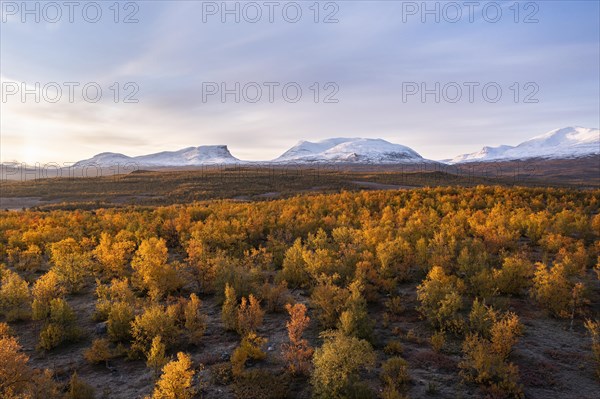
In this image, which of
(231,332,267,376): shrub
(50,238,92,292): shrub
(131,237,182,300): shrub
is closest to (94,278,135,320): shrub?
(131,237,182,300): shrub

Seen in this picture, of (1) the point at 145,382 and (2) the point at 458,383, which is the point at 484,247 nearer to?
(2) the point at 458,383

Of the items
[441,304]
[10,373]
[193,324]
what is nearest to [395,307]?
[441,304]

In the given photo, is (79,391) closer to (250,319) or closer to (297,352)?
(250,319)

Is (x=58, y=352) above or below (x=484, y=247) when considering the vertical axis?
below

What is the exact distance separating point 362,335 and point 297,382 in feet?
5.52

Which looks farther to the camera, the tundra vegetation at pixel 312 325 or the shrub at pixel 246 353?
the shrub at pixel 246 353

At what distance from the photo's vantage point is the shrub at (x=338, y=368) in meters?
5.25

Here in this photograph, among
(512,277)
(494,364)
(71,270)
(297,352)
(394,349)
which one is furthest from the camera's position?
(71,270)

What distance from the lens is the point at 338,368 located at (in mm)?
5430

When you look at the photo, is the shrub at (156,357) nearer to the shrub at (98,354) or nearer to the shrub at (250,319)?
the shrub at (98,354)

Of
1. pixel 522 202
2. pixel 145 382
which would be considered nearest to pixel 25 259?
pixel 145 382

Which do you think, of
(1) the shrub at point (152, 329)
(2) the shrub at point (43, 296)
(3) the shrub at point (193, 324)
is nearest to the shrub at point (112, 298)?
(2) the shrub at point (43, 296)

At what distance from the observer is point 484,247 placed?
478 inches

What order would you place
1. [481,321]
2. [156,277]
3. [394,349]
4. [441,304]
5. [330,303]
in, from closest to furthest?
[394,349] < [481,321] < [330,303] < [441,304] < [156,277]
